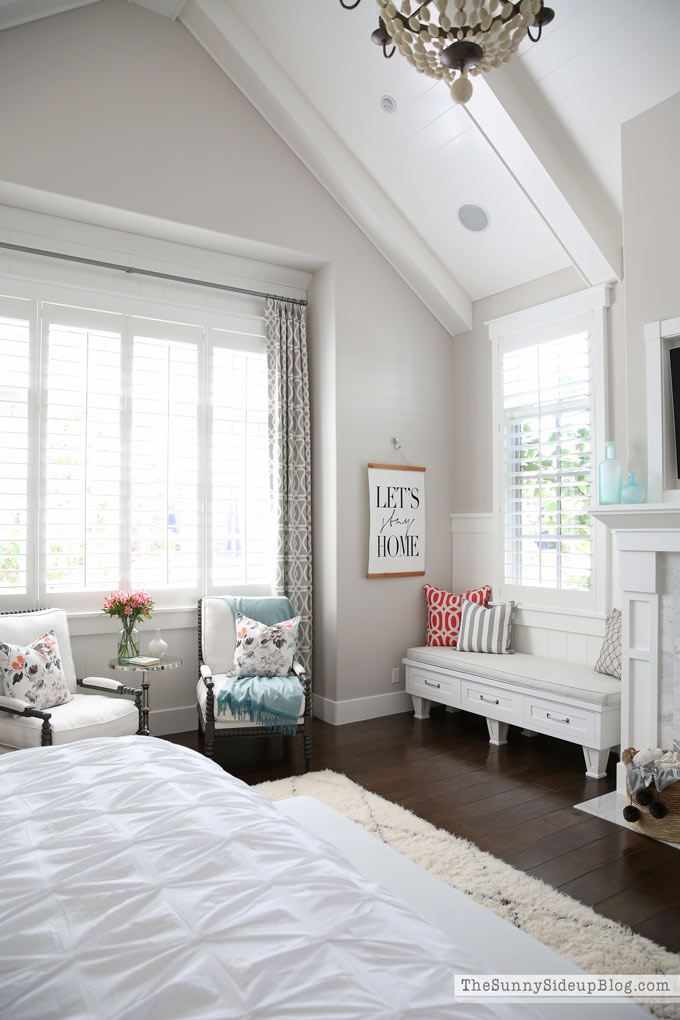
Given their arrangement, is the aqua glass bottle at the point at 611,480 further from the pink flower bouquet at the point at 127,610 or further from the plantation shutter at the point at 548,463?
the pink flower bouquet at the point at 127,610

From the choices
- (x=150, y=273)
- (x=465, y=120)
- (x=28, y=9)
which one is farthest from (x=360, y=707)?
(x=28, y=9)

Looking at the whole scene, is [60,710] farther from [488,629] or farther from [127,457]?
[488,629]

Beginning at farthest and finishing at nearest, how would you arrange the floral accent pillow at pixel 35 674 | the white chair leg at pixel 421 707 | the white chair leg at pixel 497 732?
the white chair leg at pixel 421 707
the white chair leg at pixel 497 732
the floral accent pillow at pixel 35 674

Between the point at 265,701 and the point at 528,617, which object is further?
the point at 528,617

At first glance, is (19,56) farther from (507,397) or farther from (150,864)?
(150,864)

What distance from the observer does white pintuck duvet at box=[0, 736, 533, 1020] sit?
99 centimetres

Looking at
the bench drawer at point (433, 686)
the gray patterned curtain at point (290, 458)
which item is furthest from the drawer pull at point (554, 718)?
the gray patterned curtain at point (290, 458)

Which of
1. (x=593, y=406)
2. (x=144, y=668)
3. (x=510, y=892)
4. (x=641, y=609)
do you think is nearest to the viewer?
(x=510, y=892)

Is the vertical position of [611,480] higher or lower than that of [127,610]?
higher

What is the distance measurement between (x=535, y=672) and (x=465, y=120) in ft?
11.0

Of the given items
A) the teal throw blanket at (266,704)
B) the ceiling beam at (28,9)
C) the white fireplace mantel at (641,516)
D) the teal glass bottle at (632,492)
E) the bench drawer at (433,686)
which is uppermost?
the ceiling beam at (28,9)

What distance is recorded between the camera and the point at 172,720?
447 cm

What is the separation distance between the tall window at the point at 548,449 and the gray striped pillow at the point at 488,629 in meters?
0.19

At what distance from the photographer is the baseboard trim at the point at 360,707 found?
477 cm
